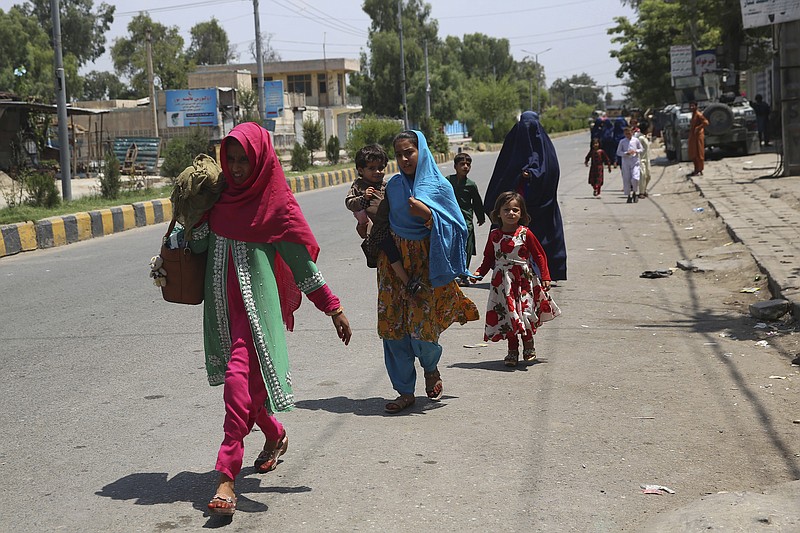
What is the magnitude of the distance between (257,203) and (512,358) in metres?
2.84

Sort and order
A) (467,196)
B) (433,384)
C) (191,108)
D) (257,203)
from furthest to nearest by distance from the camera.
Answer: (191,108) → (467,196) → (433,384) → (257,203)

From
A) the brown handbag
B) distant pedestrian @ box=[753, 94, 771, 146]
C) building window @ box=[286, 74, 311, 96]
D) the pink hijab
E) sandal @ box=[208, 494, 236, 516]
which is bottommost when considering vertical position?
sandal @ box=[208, 494, 236, 516]

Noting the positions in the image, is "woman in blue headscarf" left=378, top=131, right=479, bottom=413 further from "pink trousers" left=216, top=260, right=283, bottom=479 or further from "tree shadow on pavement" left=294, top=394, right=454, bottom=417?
"pink trousers" left=216, top=260, right=283, bottom=479

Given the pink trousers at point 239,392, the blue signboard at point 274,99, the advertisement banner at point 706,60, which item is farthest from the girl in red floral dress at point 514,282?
the blue signboard at point 274,99

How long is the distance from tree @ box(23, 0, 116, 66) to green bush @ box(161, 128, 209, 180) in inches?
2269

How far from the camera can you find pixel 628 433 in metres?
4.88

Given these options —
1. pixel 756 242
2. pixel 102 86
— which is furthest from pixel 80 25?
pixel 756 242

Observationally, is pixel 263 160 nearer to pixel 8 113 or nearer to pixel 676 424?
pixel 676 424

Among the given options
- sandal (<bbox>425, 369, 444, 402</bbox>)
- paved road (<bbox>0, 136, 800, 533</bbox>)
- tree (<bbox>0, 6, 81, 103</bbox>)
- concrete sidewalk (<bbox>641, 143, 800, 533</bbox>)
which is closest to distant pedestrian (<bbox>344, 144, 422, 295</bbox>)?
sandal (<bbox>425, 369, 444, 402</bbox>)

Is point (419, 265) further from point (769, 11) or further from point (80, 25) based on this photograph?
point (80, 25)

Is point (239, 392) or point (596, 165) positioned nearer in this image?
point (239, 392)

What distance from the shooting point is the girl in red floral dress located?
6.48m

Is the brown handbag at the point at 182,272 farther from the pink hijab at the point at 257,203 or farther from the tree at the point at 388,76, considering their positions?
the tree at the point at 388,76

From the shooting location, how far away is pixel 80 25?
7869 cm
